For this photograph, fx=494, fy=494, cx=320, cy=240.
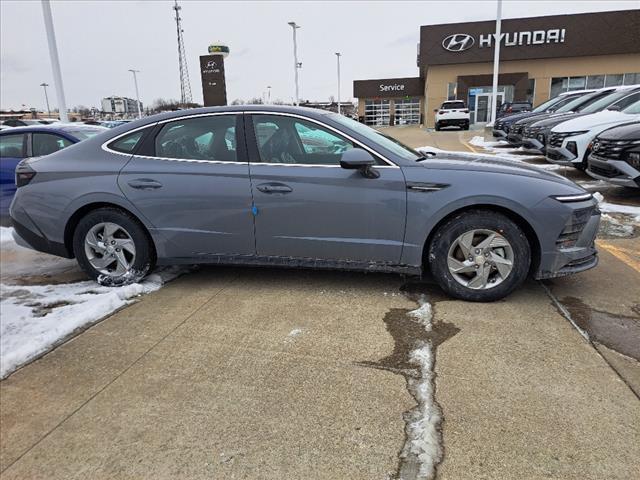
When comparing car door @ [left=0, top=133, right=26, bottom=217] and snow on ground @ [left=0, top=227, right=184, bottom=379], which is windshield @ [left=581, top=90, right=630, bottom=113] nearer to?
snow on ground @ [left=0, top=227, right=184, bottom=379]

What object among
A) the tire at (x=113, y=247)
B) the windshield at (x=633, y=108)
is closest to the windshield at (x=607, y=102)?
the windshield at (x=633, y=108)

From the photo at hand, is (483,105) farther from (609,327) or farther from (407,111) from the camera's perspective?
(609,327)

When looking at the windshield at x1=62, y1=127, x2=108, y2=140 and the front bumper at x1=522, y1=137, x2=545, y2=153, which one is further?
the front bumper at x1=522, y1=137, x2=545, y2=153

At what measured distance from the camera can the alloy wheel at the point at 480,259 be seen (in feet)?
12.0

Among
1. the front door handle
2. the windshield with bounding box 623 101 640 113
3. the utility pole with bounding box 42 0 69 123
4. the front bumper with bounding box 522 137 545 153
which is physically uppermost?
the utility pole with bounding box 42 0 69 123

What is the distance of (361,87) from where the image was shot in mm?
44875

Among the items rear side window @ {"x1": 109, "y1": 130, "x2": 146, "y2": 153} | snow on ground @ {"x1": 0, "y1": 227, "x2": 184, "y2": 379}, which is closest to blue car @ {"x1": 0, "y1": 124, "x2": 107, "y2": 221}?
snow on ground @ {"x1": 0, "y1": 227, "x2": 184, "y2": 379}

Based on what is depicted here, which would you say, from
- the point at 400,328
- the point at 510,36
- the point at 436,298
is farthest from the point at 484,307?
the point at 510,36

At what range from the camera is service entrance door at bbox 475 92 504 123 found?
112ft

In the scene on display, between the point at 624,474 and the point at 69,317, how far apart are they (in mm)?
3549

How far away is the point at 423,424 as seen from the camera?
237 cm

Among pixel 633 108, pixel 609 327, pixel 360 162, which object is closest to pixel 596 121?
pixel 633 108

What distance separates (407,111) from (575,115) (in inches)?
1426

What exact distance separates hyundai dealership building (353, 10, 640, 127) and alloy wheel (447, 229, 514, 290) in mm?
33377
